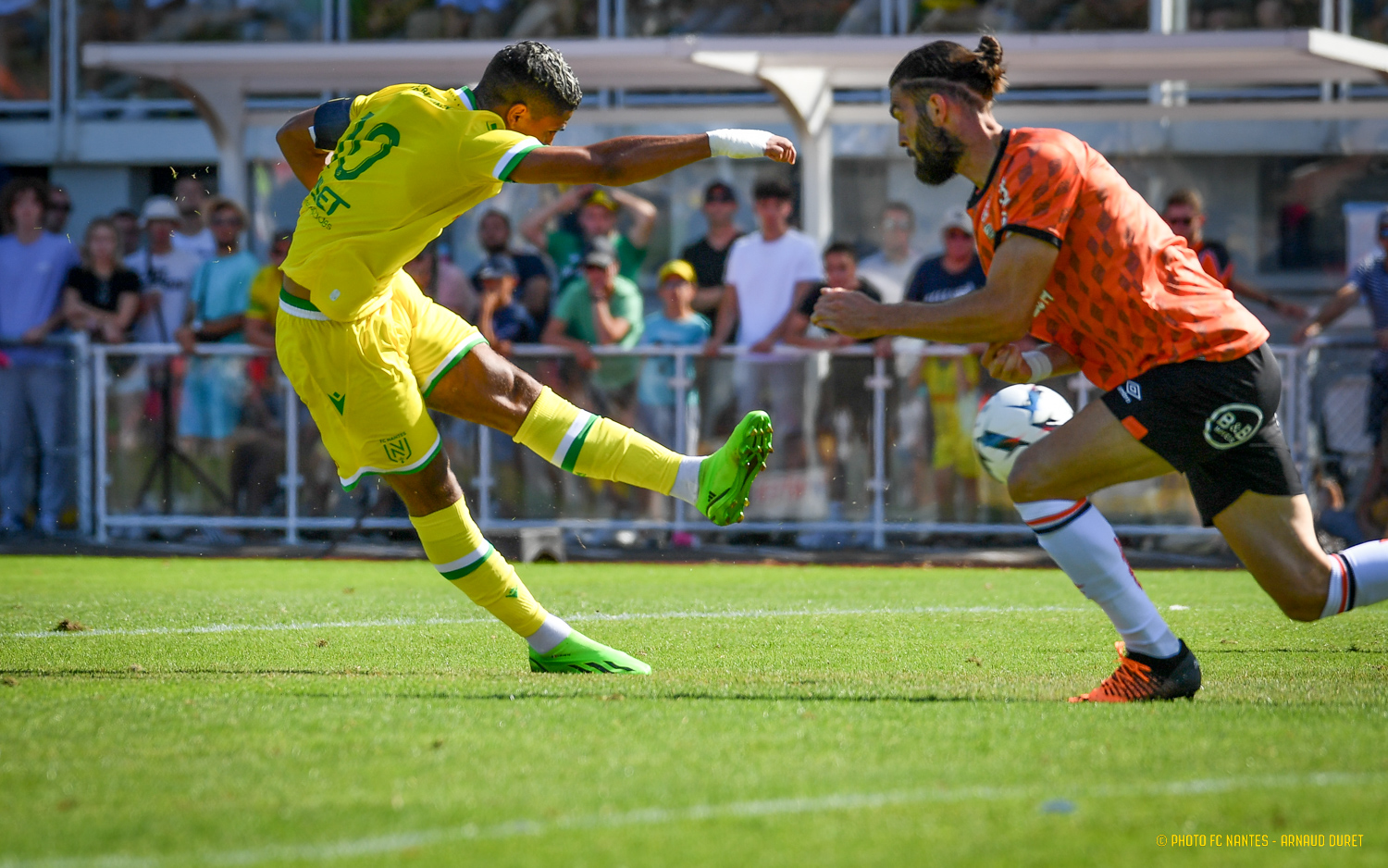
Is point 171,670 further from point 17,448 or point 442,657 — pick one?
point 17,448

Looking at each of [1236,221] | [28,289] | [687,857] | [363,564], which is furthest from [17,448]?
[1236,221]

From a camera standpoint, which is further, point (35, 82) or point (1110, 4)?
point (35, 82)

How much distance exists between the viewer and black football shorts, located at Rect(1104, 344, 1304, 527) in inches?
193

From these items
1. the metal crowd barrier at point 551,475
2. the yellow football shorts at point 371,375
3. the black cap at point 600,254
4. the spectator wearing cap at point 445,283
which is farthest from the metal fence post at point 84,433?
the yellow football shorts at point 371,375

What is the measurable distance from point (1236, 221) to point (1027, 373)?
1128cm

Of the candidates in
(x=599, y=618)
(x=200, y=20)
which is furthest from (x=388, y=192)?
(x=200, y=20)

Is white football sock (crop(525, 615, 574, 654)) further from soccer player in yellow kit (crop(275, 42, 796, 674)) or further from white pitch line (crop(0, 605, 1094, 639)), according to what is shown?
white pitch line (crop(0, 605, 1094, 639))

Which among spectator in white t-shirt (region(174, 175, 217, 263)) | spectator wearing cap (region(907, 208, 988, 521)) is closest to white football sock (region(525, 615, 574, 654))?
spectator wearing cap (region(907, 208, 988, 521))

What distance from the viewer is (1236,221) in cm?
1552

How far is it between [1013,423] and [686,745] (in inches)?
85.3

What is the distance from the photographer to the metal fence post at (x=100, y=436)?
12.1 metres

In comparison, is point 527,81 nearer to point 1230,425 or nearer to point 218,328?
point 1230,425

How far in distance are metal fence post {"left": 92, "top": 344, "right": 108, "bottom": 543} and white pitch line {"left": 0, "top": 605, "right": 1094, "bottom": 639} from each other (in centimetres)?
547

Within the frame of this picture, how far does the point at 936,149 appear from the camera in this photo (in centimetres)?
519
